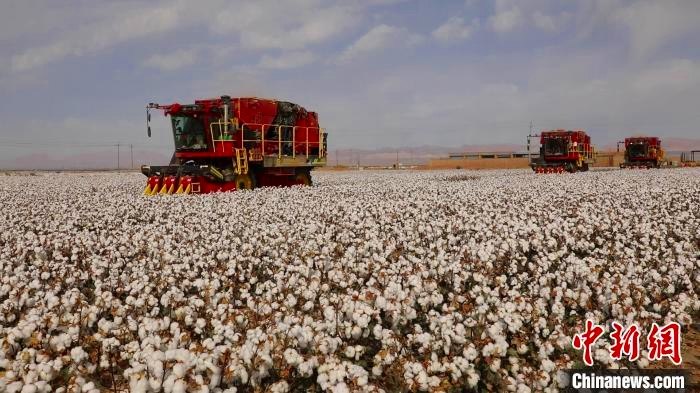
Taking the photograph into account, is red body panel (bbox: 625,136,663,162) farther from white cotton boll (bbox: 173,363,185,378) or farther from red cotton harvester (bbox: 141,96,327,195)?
white cotton boll (bbox: 173,363,185,378)

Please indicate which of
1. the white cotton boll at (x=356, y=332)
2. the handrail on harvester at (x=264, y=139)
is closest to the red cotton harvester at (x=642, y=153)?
the handrail on harvester at (x=264, y=139)

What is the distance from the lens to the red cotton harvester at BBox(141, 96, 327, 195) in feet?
68.6

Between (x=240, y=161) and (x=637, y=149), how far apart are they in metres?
46.3

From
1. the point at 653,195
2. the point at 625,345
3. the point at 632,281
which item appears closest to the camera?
the point at 625,345

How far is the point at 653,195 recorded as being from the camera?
16297 mm

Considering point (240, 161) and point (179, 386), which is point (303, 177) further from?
point (179, 386)

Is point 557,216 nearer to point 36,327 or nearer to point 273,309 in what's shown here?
point 273,309

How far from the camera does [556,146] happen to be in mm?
44000

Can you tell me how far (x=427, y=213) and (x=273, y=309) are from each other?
7.11 meters

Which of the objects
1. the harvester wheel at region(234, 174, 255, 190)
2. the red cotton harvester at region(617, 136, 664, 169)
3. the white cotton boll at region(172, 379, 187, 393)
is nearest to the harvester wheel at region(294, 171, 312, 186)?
the harvester wheel at region(234, 174, 255, 190)

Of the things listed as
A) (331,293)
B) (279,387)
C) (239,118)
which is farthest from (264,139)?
(279,387)

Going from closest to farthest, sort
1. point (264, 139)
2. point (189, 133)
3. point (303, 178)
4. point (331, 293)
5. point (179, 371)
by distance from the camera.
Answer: point (179, 371) → point (331, 293) → point (189, 133) → point (264, 139) → point (303, 178)

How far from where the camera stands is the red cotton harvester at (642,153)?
52750 mm

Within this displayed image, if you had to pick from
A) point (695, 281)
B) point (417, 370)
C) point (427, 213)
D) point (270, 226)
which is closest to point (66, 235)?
point (270, 226)
